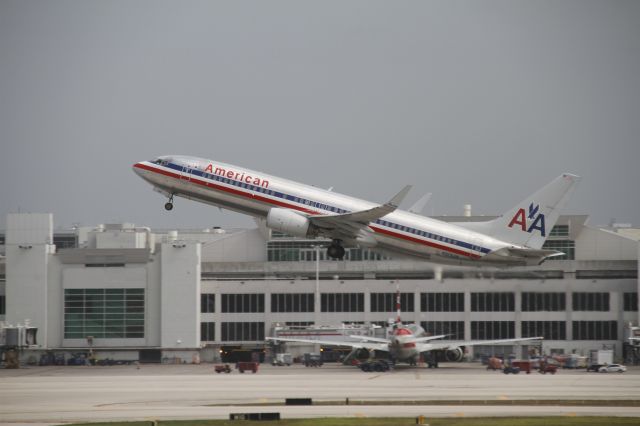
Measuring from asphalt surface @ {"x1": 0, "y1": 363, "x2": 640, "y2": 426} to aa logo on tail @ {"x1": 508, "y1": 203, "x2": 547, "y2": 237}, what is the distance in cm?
1216

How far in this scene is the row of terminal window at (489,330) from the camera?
4934 inches

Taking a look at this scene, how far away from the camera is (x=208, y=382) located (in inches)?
4117

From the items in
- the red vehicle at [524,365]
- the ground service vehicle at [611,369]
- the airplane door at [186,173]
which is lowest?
the ground service vehicle at [611,369]

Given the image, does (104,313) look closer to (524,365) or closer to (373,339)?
(373,339)

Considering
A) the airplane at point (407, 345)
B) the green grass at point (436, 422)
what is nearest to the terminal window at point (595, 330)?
the airplane at point (407, 345)

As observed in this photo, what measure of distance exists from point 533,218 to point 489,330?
41.8 m

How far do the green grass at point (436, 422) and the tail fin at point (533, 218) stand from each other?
24642 mm

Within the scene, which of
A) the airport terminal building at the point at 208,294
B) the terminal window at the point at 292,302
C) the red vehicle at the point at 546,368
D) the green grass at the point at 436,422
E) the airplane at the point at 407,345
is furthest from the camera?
the terminal window at the point at 292,302

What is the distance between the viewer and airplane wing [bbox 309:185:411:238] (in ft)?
309

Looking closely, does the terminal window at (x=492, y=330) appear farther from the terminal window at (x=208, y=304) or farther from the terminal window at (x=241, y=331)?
the terminal window at (x=208, y=304)

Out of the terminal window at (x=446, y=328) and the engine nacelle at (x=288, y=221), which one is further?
the terminal window at (x=446, y=328)

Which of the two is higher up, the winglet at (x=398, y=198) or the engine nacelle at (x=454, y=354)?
the winglet at (x=398, y=198)

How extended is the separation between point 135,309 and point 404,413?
2975 inches

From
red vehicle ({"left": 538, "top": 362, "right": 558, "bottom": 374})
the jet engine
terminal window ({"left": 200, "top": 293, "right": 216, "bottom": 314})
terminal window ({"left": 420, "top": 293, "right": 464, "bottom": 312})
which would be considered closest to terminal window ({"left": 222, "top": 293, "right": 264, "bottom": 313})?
terminal window ({"left": 200, "top": 293, "right": 216, "bottom": 314})
